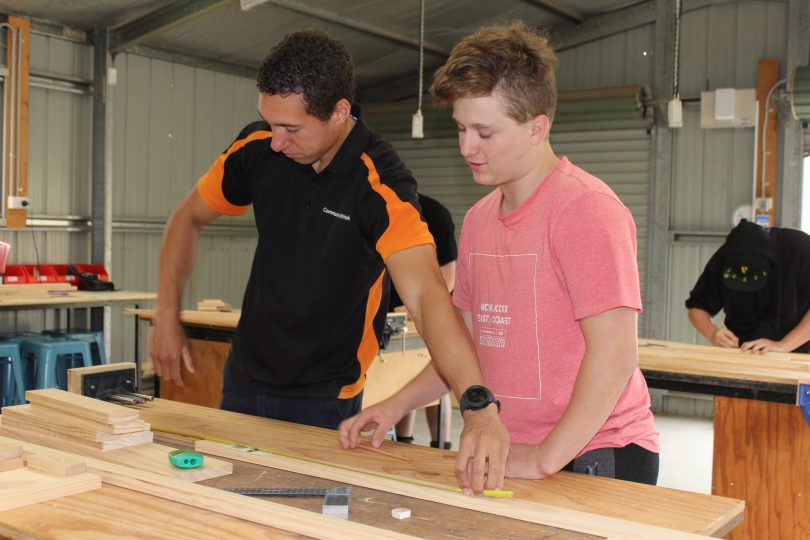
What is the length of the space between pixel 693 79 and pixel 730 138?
2.22 feet

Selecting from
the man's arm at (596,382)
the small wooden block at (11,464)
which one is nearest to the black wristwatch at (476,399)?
the man's arm at (596,382)

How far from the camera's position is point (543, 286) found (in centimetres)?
158

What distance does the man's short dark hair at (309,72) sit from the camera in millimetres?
1979

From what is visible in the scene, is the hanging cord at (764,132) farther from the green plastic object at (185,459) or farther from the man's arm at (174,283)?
the green plastic object at (185,459)

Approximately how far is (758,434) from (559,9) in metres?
5.61

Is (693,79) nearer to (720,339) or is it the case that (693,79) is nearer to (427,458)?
(720,339)

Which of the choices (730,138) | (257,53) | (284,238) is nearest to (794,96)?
(730,138)

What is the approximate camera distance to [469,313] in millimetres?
1843

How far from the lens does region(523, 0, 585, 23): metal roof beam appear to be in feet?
25.9

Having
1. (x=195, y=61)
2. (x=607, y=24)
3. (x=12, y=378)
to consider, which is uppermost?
(x=607, y=24)

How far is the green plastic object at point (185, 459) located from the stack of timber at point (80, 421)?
0.61 feet

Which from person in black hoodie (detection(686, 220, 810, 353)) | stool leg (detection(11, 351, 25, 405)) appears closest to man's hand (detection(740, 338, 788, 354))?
person in black hoodie (detection(686, 220, 810, 353))

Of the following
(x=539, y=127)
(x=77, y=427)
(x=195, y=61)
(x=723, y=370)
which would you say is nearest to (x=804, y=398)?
(x=723, y=370)

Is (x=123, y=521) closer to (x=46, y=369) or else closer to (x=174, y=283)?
(x=174, y=283)
